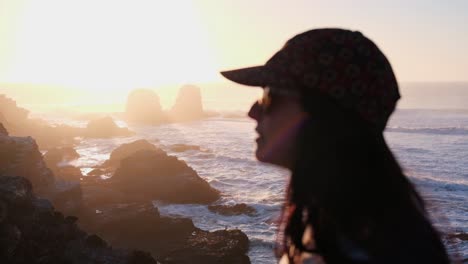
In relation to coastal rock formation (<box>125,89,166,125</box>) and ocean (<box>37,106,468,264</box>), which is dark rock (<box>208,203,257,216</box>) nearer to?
ocean (<box>37,106,468,264</box>)

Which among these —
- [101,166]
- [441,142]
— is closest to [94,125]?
[101,166]

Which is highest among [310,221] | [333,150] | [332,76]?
[332,76]

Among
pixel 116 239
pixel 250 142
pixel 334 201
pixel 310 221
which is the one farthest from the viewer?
pixel 250 142

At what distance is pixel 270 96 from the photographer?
1.67 m

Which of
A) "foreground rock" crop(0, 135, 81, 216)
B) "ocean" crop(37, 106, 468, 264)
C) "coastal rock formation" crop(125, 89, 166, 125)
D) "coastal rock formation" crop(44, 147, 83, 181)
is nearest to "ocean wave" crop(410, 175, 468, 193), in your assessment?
"ocean" crop(37, 106, 468, 264)

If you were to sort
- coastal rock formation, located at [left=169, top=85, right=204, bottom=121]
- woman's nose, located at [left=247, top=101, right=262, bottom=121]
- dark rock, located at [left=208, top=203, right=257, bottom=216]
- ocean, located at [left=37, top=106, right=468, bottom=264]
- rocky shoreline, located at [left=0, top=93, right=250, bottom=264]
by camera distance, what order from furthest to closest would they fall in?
coastal rock formation, located at [left=169, top=85, right=204, bottom=121], dark rock, located at [left=208, top=203, right=257, bottom=216], ocean, located at [left=37, top=106, right=468, bottom=264], rocky shoreline, located at [left=0, top=93, right=250, bottom=264], woman's nose, located at [left=247, top=101, right=262, bottom=121]

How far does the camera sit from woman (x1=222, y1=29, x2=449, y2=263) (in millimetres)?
1359

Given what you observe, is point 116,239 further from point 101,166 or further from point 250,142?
point 250,142

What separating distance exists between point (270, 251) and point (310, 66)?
14.6 m

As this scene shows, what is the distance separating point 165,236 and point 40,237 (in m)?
6.69

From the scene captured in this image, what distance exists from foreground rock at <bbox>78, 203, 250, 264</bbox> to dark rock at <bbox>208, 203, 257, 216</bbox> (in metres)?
4.23

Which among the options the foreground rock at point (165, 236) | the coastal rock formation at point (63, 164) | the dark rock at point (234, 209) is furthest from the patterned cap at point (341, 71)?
the coastal rock formation at point (63, 164)

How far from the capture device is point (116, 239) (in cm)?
1521

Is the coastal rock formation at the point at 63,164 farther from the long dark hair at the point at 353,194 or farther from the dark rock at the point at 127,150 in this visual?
the long dark hair at the point at 353,194
